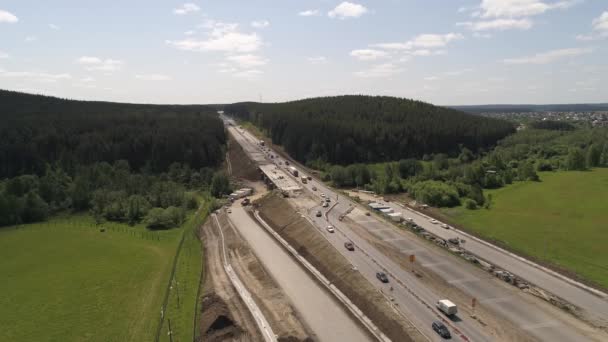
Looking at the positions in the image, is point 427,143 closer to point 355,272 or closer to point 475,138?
point 475,138

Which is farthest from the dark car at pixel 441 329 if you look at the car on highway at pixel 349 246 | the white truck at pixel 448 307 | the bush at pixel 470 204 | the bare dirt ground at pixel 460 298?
the bush at pixel 470 204

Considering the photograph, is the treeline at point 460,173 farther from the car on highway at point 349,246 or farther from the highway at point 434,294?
the car on highway at point 349,246

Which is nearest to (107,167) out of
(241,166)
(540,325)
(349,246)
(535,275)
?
(241,166)

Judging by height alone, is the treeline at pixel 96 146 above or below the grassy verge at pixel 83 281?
above

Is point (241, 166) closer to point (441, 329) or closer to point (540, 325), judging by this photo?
point (441, 329)

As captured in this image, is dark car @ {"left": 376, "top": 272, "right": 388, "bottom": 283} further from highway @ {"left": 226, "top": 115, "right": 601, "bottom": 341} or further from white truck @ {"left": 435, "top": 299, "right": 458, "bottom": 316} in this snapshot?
white truck @ {"left": 435, "top": 299, "right": 458, "bottom": 316}

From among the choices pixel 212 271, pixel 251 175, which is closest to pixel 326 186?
pixel 251 175
